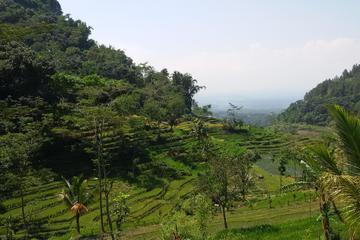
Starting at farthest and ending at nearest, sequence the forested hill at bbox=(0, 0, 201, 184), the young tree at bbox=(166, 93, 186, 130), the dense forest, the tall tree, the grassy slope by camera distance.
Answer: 1. the tall tree
2. the young tree at bbox=(166, 93, 186, 130)
3. the forested hill at bbox=(0, 0, 201, 184)
4. the grassy slope
5. the dense forest

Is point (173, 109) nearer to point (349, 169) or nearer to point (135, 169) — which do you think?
point (135, 169)

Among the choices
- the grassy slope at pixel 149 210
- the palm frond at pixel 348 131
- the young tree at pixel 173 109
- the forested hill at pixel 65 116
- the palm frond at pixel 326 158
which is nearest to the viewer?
the palm frond at pixel 348 131

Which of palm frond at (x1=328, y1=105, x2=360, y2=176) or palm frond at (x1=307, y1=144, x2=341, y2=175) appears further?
palm frond at (x1=307, y1=144, x2=341, y2=175)

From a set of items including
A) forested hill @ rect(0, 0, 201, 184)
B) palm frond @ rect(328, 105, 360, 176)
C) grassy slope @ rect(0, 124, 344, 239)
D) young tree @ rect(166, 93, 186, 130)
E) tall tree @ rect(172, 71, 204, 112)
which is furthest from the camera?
tall tree @ rect(172, 71, 204, 112)

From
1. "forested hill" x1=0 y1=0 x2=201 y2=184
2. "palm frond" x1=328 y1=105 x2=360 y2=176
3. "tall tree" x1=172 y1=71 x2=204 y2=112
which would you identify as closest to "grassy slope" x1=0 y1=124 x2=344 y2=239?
"forested hill" x1=0 y1=0 x2=201 y2=184

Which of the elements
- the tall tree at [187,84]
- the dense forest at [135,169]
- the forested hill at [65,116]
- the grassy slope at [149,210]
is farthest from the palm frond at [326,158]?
the tall tree at [187,84]

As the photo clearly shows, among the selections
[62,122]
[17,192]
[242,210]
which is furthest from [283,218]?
[62,122]

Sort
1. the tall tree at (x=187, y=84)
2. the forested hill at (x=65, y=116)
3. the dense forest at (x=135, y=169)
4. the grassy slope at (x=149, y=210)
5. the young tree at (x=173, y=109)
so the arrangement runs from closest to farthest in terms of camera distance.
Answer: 1. the dense forest at (x=135, y=169)
2. the grassy slope at (x=149, y=210)
3. the forested hill at (x=65, y=116)
4. the young tree at (x=173, y=109)
5. the tall tree at (x=187, y=84)

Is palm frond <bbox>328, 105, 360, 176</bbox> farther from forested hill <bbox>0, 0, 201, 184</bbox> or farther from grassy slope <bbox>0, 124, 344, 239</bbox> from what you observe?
forested hill <bbox>0, 0, 201, 184</bbox>

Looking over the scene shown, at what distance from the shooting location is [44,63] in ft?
264

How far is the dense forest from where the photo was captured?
25.9m

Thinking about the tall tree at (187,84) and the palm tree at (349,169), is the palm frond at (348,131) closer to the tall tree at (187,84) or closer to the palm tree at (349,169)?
the palm tree at (349,169)

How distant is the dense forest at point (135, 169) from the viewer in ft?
84.9

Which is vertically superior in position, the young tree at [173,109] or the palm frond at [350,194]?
the young tree at [173,109]
